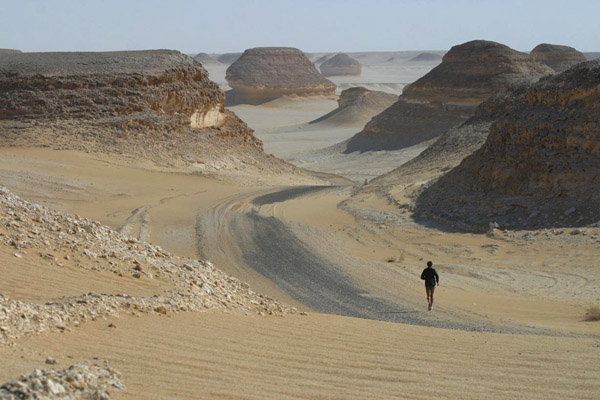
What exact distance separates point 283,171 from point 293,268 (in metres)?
16.8

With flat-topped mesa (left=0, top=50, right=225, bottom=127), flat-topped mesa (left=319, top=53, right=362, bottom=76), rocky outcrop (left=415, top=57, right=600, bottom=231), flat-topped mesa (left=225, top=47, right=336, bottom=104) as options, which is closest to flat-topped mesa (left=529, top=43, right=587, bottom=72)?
flat-topped mesa (left=225, top=47, right=336, bottom=104)

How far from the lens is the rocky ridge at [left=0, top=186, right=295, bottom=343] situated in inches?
280

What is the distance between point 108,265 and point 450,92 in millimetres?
36038

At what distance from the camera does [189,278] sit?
364 inches

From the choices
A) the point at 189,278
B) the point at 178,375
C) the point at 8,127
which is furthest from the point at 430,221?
the point at 8,127

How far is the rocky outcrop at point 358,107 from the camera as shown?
58.7m

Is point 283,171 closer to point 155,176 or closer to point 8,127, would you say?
point 155,176

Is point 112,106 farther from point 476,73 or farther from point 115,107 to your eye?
point 476,73

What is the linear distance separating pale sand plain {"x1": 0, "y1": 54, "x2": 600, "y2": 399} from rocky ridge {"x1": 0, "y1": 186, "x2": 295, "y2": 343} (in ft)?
0.73

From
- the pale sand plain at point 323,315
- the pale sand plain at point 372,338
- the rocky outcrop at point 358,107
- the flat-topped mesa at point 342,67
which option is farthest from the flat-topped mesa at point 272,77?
the pale sand plain at point 372,338

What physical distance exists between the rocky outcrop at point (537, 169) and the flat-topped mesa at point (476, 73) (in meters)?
21.1

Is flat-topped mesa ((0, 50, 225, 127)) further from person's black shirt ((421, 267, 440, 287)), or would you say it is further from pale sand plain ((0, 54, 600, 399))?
person's black shirt ((421, 267, 440, 287))

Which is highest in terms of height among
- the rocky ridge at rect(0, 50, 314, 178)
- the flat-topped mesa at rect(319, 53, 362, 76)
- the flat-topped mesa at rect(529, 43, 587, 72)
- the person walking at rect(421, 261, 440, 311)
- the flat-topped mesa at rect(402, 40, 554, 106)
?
the flat-topped mesa at rect(319, 53, 362, 76)

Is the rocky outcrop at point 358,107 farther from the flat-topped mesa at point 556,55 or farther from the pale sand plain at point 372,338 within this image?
the pale sand plain at point 372,338
